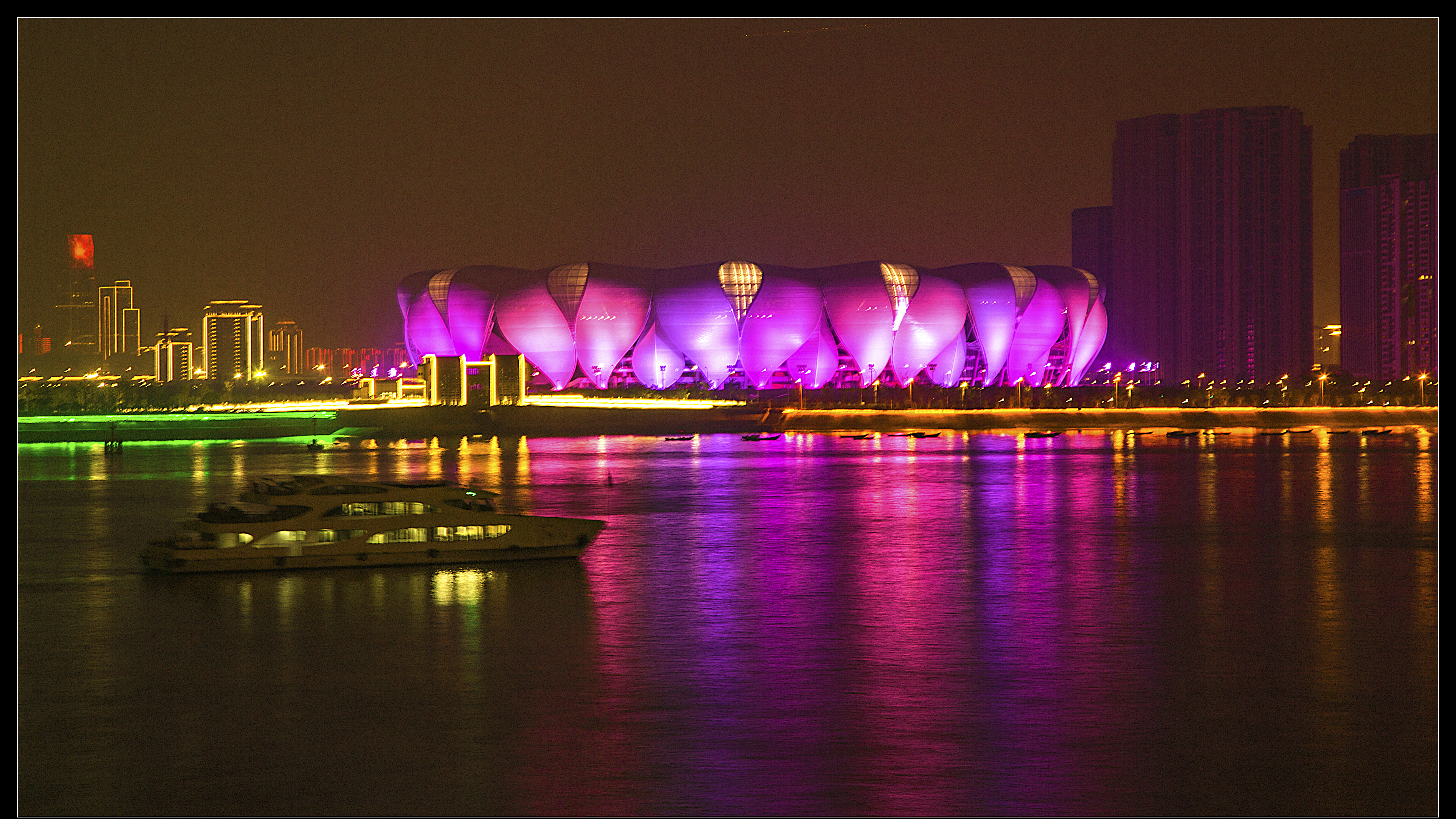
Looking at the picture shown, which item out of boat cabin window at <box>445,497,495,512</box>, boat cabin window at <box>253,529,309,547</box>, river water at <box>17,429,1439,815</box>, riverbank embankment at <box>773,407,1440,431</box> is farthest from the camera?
riverbank embankment at <box>773,407,1440,431</box>

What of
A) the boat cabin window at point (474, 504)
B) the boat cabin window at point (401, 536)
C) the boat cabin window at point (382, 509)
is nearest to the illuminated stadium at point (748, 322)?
the boat cabin window at point (474, 504)

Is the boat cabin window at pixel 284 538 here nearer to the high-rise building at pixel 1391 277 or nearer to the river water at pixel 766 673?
the river water at pixel 766 673

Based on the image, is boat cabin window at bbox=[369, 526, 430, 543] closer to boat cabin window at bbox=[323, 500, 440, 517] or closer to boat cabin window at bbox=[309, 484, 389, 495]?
boat cabin window at bbox=[323, 500, 440, 517]

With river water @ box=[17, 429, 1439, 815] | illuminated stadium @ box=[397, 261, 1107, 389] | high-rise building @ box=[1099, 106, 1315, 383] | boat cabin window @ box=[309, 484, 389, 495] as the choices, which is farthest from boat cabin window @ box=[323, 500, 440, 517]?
high-rise building @ box=[1099, 106, 1315, 383]

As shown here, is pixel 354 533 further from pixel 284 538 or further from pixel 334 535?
pixel 284 538

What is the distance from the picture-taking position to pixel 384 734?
428 inches

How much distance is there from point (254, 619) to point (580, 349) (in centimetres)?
8917

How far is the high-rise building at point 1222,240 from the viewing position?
513 feet

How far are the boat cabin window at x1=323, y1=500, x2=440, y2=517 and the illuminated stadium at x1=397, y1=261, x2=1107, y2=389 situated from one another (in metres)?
81.8

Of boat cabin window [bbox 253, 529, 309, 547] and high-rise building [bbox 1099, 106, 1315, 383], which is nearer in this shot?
boat cabin window [bbox 253, 529, 309, 547]

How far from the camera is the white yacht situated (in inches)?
794

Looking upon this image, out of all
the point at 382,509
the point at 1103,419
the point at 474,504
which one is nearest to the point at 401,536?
the point at 382,509

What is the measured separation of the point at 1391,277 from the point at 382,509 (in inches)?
5393

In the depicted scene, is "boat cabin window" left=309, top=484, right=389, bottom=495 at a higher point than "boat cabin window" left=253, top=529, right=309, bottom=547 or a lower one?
higher
